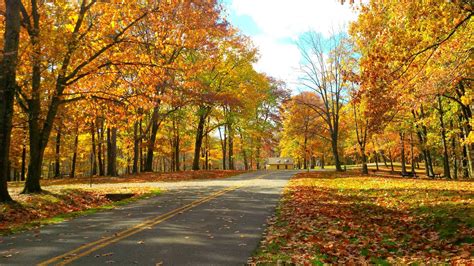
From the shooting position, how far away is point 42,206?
12047mm

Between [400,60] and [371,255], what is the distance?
695 centimetres

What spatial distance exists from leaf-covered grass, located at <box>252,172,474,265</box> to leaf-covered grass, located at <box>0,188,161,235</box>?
646cm

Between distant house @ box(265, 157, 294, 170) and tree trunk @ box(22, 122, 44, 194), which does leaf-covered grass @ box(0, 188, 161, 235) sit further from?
distant house @ box(265, 157, 294, 170)

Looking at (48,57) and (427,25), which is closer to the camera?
(427,25)

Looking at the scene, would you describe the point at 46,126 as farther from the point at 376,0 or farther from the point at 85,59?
the point at 376,0

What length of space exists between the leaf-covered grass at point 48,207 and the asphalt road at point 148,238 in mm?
861

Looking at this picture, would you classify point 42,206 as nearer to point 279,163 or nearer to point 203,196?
point 203,196

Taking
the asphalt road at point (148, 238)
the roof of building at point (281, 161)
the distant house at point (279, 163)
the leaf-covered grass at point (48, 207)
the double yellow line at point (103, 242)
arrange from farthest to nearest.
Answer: the roof of building at point (281, 161)
the distant house at point (279, 163)
the leaf-covered grass at point (48, 207)
the asphalt road at point (148, 238)
the double yellow line at point (103, 242)

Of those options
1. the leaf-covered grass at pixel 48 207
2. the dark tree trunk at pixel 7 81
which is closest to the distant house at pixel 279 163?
the leaf-covered grass at pixel 48 207

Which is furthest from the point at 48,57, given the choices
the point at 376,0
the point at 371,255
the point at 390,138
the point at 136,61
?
the point at 390,138

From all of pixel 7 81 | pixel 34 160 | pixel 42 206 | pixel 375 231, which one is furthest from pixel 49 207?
pixel 375 231

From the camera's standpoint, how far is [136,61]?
16062 millimetres

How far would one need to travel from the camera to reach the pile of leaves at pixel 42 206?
996 centimetres

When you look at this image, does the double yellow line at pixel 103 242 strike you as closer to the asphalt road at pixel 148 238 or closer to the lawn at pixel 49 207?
the asphalt road at pixel 148 238
